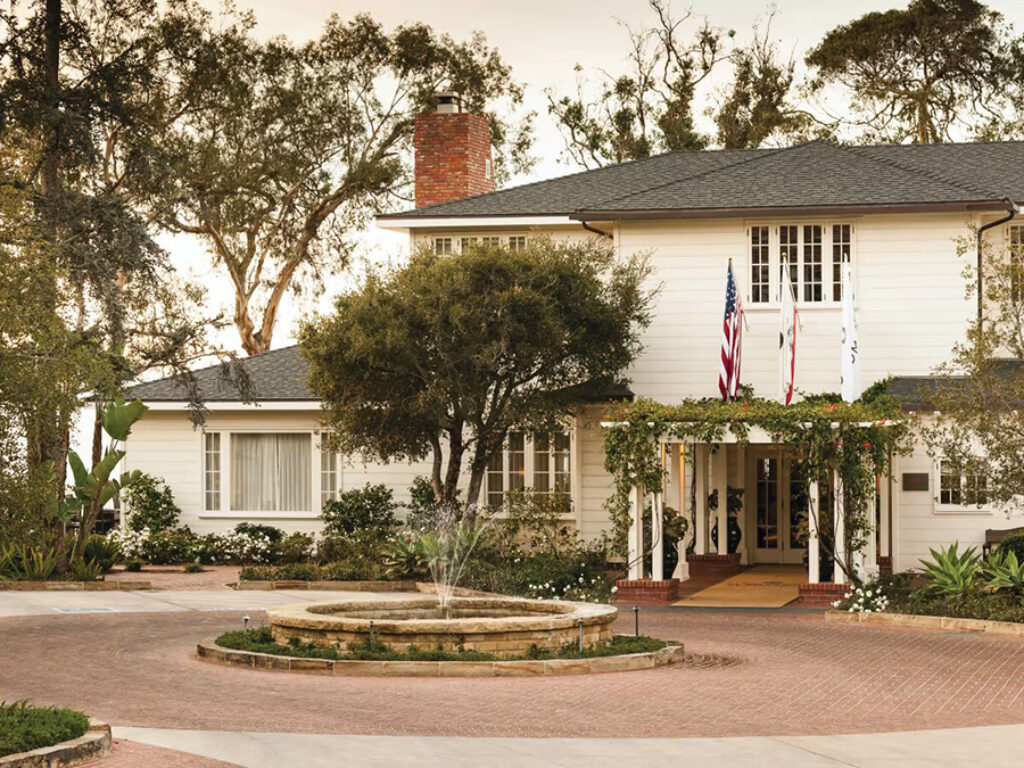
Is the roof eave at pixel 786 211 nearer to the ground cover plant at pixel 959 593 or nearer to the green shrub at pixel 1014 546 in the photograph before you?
the green shrub at pixel 1014 546

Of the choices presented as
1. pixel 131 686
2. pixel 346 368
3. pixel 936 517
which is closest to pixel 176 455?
pixel 346 368

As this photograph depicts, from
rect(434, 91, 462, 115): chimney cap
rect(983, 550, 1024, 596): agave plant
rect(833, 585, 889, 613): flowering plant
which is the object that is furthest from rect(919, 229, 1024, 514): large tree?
rect(434, 91, 462, 115): chimney cap

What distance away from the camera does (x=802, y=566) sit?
1123 inches

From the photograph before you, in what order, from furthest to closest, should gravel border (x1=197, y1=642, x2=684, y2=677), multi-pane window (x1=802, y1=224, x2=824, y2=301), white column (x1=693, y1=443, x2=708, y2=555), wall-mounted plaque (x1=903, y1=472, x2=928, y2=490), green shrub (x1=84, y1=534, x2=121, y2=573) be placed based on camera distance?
1. white column (x1=693, y1=443, x2=708, y2=555)
2. multi-pane window (x1=802, y1=224, x2=824, y2=301)
3. green shrub (x1=84, y1=534, x2=121, y2=573)
4. wall-mounted plaque (x1=903, y1=472, x2=928, y2=490)
5. gravel border (x1=197, y1=642, x2=684, y2=677)

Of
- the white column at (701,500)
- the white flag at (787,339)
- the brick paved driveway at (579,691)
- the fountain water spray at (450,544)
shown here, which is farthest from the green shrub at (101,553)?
the white flag at (787,339)

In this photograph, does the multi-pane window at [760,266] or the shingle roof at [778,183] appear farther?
the multi-pane window at [760,266]

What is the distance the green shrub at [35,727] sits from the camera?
995cm

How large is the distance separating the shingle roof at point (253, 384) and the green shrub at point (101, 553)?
3.37m

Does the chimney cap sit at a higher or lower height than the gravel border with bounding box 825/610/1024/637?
higher

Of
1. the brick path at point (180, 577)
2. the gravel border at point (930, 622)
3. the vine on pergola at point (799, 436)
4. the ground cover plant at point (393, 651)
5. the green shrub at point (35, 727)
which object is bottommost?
the brick path at point (180, 577)

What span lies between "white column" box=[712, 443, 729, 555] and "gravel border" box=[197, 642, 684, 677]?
1282 centimetres

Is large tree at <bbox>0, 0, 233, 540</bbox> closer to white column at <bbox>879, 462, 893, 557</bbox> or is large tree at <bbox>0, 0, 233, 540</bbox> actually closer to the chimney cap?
the chimney cap

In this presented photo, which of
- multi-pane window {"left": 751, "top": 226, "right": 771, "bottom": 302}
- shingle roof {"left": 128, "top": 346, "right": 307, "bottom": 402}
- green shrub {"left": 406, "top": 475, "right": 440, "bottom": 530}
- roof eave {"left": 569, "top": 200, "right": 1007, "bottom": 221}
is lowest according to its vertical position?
green shrub {"left": 406, "top": 475, "right": 440, "bottom": 530}

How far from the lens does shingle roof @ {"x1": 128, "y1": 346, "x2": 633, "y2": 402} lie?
1149 inches
